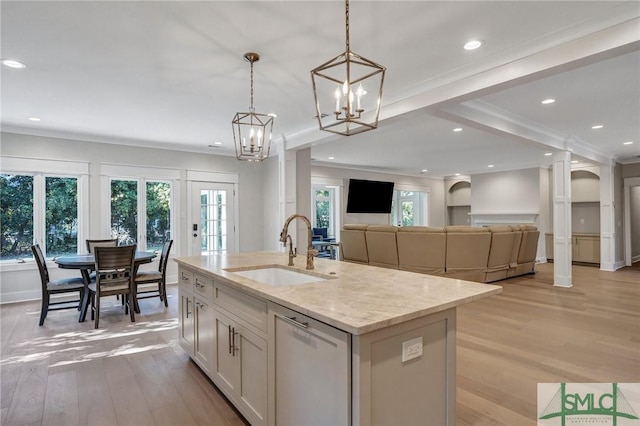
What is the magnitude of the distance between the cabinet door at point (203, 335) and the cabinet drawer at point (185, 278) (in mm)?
175

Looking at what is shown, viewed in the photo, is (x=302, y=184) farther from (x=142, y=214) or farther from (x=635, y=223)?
(x=635, y=223)

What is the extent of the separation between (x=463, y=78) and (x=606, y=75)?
1.41 metres

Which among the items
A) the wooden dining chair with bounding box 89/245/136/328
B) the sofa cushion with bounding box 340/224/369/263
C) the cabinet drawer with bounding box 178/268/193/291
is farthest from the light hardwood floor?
the sofa cushion with bounding box 340/224/369/263

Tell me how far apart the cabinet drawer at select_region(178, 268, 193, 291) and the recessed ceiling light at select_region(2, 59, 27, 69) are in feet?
7.48

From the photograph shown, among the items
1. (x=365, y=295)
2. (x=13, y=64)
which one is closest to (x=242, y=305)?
(x=365, y=295)

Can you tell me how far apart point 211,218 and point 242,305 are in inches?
206

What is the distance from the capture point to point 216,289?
2.36 metres

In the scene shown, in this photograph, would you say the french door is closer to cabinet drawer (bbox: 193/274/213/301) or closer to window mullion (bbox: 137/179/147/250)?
window mullion (bbox: 137/179/147/250)

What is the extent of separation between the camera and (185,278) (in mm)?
2980

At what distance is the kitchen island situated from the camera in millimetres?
1337

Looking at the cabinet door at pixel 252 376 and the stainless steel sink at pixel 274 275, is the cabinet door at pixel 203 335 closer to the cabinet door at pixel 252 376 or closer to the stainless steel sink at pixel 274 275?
the stainless steel sink at pixel 274 275

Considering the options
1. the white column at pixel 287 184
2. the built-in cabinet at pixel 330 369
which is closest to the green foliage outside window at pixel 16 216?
the white column at pixel 287 184

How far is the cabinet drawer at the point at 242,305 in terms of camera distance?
183cm

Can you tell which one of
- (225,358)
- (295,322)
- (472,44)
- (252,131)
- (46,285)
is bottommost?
(225,358)
